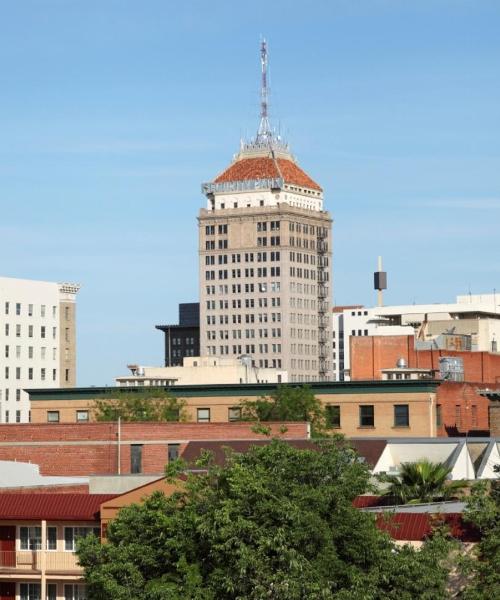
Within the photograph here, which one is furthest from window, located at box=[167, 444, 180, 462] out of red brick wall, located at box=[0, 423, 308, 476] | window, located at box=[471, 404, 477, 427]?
window, located at box=[471, 404, 477, 427]

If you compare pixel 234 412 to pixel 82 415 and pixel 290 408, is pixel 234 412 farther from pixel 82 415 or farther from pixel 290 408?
pixel 82 415

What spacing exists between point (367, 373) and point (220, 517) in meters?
111

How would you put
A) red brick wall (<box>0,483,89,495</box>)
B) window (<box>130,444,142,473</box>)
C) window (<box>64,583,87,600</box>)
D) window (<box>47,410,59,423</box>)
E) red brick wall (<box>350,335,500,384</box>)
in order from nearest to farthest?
window (<box>64,583,87,600</box>) → red brick wall (<box>0,483,89,495</box>) → window (<box>130,444,142,473</box>) → window (<box>47,410,59,423</box>) → red brick wall (<box>350,335,500,384</box>)

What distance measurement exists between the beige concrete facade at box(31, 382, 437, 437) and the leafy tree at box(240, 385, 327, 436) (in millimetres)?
1614

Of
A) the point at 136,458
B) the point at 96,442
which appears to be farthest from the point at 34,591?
the point at 96,442

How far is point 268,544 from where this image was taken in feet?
166

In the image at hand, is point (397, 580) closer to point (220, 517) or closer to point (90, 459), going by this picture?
point (220, 517)

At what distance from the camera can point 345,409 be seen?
124 metres

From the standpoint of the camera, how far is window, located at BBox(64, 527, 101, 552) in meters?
68.1

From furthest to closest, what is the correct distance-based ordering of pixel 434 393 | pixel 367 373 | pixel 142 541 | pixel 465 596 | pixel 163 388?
pixel 367 373 < pixel 163 388 < pixel 434 393 < pixel 142 541 < pixel 465 596

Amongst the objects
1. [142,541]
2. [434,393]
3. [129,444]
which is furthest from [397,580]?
[434,393]

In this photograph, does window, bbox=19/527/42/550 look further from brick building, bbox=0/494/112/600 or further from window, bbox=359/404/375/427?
window, bbox=359/404/375/427

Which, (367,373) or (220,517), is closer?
(220,517)

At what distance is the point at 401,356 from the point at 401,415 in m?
36.9
